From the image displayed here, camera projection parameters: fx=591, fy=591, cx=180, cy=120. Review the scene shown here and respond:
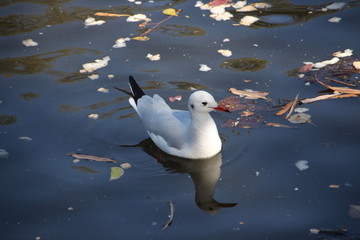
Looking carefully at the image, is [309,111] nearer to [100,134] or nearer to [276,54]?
[276,54]

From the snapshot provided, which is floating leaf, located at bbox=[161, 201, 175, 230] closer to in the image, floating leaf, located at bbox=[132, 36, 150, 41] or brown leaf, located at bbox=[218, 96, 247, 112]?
brown leaf, located at bbox=[218, 96, 247, 112]

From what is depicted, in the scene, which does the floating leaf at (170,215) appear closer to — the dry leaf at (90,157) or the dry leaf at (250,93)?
the dry leaf at (90,157)

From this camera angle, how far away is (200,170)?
5.77m

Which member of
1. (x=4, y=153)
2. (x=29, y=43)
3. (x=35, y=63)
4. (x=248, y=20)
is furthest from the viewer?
(x=248, y=20)

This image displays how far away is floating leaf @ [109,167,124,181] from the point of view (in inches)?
221

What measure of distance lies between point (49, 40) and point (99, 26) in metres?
Answer: 0.76

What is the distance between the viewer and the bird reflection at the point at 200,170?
5270mm

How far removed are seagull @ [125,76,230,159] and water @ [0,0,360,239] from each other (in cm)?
14

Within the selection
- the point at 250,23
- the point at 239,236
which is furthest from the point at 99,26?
the point at 239,236

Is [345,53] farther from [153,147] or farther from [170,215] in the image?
[170,215]

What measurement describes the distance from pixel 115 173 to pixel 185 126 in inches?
34.4

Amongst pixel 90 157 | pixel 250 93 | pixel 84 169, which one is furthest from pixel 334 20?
pixel 84 169

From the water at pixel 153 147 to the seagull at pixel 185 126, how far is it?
135 millimetres

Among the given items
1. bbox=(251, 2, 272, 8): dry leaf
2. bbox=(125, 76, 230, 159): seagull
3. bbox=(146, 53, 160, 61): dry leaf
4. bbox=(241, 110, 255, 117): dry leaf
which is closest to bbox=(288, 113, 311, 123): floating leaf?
bbox=(241, 110, 255, 117): dry leaf
